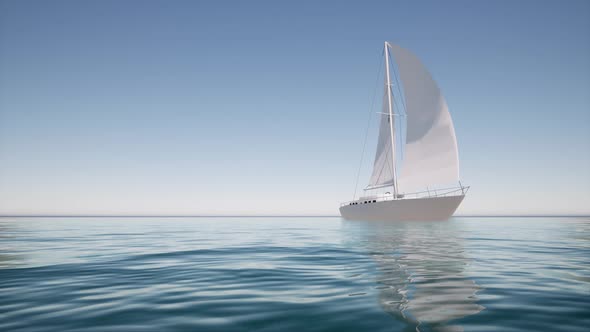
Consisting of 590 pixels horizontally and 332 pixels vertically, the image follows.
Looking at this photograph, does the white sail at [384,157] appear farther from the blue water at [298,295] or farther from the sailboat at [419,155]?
the blue water at [298,295]

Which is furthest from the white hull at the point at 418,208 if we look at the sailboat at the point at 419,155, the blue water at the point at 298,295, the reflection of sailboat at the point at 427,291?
the reflection of sailboat at the point at 427,291

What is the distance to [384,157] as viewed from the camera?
45969 mm

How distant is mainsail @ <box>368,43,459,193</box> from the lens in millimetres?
35062

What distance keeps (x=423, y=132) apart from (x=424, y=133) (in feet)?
→ 0.68

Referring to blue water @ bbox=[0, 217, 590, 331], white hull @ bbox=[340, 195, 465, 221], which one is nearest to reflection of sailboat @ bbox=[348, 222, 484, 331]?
blue water @ bbox=[0, 217, 590, 331]

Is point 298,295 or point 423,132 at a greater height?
point 423,132

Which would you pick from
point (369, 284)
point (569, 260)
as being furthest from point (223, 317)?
point (569, 260)

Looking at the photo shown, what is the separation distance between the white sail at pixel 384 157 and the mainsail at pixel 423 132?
1.75m

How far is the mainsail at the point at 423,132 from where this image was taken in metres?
35.1

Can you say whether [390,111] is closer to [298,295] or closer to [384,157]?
[384,157]

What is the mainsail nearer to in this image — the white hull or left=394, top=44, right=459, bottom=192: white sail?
left=394, top=44, right=459, bottom=192: white sail

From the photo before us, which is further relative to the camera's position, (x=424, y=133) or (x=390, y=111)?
(x=390, y=111)

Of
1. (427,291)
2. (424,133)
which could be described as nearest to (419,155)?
(424,133)

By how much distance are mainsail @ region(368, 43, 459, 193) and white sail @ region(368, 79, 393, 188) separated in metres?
1.75
